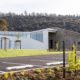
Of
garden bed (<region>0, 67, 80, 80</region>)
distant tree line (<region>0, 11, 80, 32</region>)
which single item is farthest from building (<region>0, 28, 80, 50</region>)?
garden bed (<region>0, 67, 80, 80</region>)

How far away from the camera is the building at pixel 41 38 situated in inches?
2097

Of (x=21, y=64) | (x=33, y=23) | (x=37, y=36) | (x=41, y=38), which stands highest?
(x=33, y=23)

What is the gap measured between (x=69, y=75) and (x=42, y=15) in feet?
335

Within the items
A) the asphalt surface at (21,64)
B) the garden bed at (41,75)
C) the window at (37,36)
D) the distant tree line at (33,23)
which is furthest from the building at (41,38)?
the garden bed at (41,75)

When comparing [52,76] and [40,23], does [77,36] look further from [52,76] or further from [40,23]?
[52,76]

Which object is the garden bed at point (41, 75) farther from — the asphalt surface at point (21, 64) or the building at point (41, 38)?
the building at point (41, 38)

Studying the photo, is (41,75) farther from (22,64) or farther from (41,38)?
(41,38)

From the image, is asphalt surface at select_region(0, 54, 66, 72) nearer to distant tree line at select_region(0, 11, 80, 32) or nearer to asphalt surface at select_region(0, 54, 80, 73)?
asphalt surface at select_region(0, 54, 80, 73)

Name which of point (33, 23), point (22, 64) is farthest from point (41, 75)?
point (33, 23)

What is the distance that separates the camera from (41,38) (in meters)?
61.0

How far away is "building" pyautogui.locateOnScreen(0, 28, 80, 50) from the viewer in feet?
175

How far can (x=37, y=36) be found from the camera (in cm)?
6091

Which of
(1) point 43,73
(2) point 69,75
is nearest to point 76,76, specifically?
(2) point 69,75

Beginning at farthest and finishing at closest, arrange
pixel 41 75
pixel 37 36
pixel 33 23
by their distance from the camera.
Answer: pixel 33 23 < pixel 37 36 < pixel 41 75
